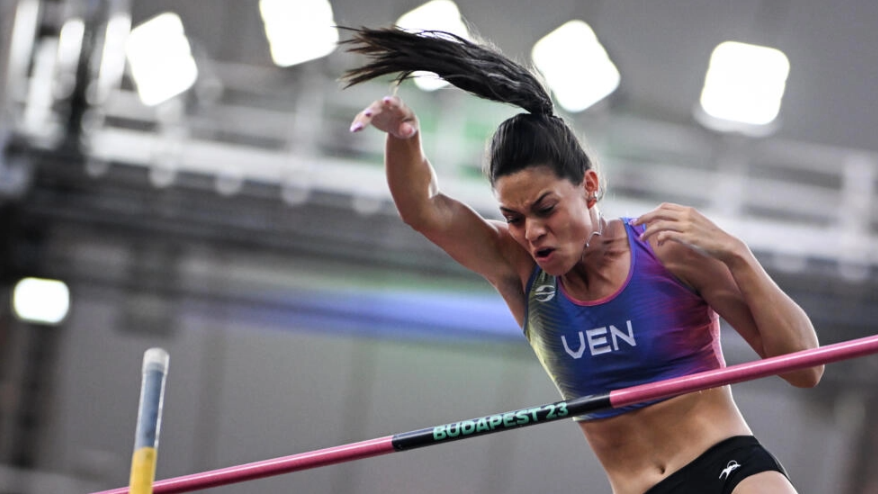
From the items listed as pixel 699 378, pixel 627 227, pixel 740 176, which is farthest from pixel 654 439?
pixel 740 176

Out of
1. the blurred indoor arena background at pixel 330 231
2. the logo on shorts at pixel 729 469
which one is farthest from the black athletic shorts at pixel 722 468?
the blurred indoor arena background at pixel 330 231

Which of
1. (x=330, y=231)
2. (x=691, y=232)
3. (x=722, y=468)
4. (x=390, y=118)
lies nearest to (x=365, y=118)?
(x=390, y=118)

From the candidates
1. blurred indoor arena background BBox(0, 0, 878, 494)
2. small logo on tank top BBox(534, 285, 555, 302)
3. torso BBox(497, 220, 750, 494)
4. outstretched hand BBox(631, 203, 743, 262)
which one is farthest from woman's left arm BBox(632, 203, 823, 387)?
blurred indoor arena background BBox(0, 0, 878, 494)

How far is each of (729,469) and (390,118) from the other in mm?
877

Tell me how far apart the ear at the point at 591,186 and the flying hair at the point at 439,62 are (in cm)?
20

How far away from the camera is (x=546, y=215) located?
6.32 feet

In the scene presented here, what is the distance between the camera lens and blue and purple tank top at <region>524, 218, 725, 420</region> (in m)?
1.98

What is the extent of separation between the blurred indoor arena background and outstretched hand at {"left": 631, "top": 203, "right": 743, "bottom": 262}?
2.83 meters

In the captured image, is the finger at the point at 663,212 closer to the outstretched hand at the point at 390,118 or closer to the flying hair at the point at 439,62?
the flying hair at the point at 439,62

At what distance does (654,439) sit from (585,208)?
0.46 meters

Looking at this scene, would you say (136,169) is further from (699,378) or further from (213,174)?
(699,378)

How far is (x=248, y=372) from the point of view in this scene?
5184mm

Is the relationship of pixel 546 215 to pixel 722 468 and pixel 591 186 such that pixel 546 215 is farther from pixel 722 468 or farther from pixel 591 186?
pixel 722 468

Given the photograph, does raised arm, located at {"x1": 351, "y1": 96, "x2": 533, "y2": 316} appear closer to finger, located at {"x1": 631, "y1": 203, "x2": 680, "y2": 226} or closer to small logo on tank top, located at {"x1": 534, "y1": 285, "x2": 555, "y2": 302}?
small logo on tank top, located at {"x1": 534, "y1": 285, "x2": 555, "y2": 302}
